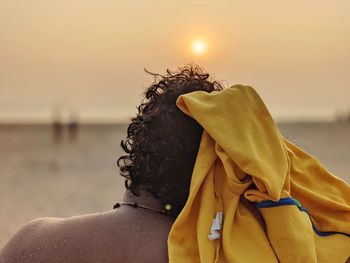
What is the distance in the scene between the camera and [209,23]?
11.0 feet

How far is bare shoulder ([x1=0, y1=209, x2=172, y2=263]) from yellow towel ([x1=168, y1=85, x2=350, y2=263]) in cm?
4

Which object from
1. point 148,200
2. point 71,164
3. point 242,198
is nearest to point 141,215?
A: point 148,200

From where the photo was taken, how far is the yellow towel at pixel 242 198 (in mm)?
699

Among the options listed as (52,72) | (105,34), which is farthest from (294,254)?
(52,72)

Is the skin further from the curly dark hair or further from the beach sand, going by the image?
the beach sand

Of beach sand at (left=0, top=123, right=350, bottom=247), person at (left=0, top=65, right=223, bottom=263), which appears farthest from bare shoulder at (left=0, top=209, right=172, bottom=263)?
beach sand at (left=0, top=123, right=350, bottom=247)

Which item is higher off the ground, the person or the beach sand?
the person

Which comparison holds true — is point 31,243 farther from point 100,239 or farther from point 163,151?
point 163,151

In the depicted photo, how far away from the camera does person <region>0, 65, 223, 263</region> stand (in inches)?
29.1

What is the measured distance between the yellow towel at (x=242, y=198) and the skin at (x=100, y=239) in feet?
0.12

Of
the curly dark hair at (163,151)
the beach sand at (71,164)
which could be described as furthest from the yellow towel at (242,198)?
the beach sand at (71,164)

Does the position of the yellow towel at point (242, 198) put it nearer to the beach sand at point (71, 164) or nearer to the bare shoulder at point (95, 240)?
the bare shoulder at point (95, 240)

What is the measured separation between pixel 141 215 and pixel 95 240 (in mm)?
70

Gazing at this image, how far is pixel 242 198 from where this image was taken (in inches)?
29.6
